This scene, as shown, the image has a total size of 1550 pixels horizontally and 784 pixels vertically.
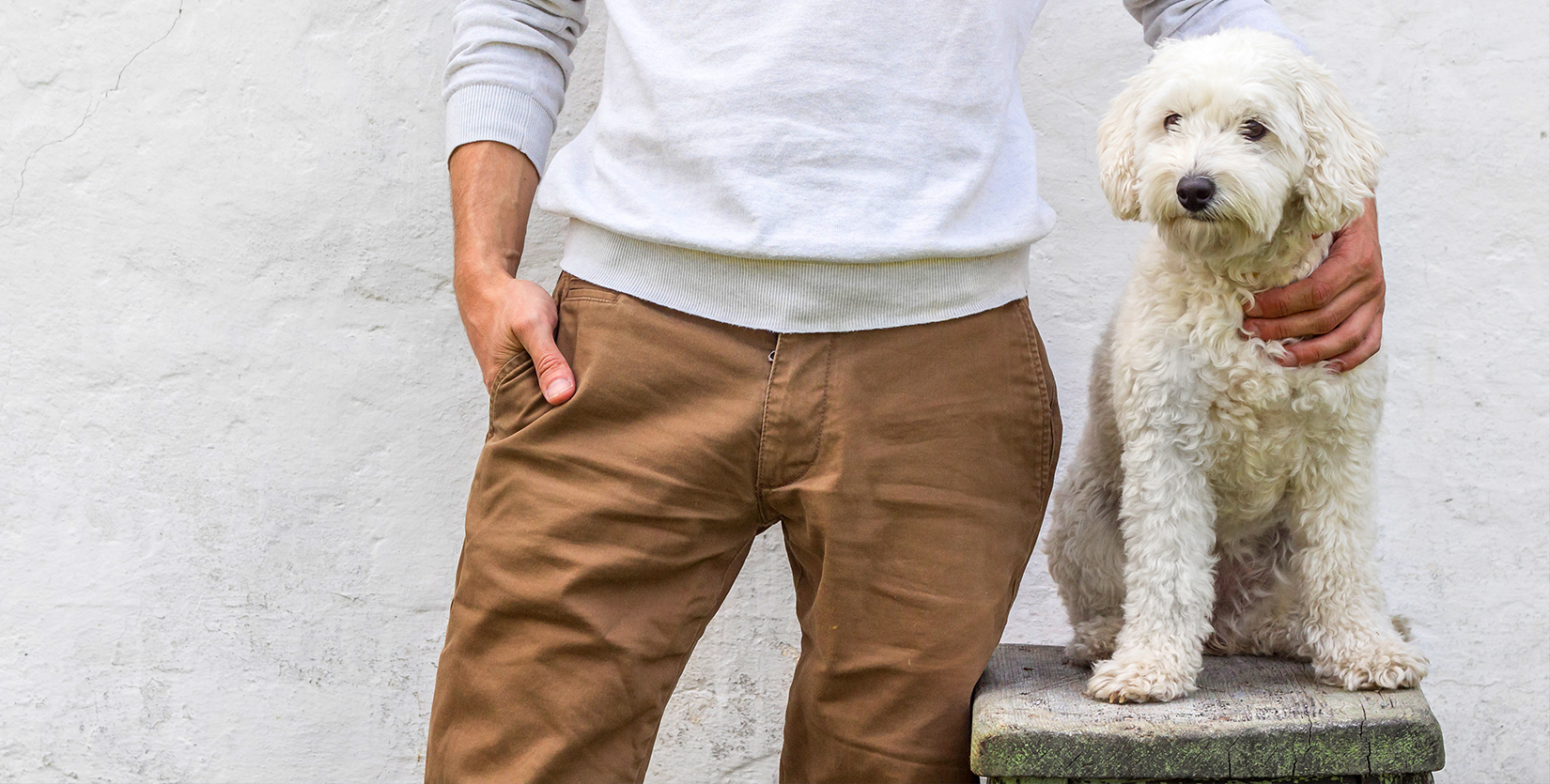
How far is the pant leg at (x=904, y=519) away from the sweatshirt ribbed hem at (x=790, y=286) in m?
0.03

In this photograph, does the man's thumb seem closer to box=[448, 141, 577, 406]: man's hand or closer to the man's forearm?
box=[448, 141, 577, 406]: man's hand

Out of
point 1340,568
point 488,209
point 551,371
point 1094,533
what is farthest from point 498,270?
point 1340,568

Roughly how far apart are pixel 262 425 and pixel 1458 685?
254 centimetres

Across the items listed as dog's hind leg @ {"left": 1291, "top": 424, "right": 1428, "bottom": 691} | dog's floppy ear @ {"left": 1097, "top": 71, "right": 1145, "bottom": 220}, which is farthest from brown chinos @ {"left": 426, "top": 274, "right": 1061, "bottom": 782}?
dog's hind leg @ {"left": 1291, "top": 424, "right": 1428, "bottom": 691}

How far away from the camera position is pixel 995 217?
1.61 m

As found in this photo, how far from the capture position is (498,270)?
1688 mm

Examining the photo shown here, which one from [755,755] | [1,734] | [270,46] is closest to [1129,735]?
[755,755]

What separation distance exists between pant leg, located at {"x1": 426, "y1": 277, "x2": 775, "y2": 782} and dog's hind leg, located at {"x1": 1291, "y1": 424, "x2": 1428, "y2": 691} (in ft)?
2.81

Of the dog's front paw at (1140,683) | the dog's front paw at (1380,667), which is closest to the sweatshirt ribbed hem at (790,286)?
the dog's front paw at (1140,683)

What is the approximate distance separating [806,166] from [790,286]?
16cm

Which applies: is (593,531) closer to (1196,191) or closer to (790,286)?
(790,286)

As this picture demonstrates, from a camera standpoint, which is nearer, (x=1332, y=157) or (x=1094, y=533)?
(x=1332, y=157)

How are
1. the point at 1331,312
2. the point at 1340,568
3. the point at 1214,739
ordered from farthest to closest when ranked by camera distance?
the point at 1340,568
the point at 1331,312
the point at 1214,739

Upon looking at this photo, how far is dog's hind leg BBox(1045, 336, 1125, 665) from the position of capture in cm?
186
